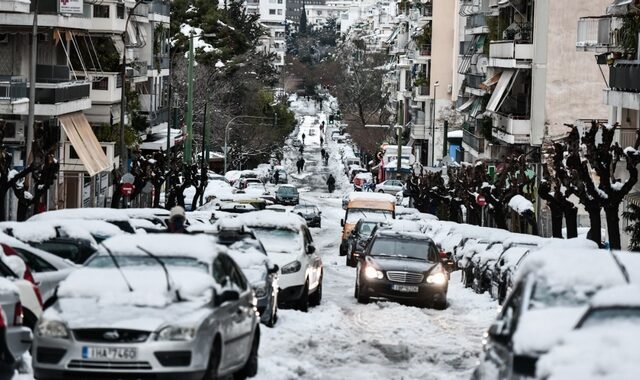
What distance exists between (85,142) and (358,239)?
17.2 metres

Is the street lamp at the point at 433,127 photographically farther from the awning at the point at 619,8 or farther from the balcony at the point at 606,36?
the awning at the point at 619,8

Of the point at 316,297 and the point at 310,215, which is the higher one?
the point at 316,297

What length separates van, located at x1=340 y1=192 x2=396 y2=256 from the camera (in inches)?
2010

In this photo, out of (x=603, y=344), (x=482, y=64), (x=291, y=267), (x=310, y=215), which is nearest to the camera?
(x=603, y=344)

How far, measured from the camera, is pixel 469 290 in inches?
1393

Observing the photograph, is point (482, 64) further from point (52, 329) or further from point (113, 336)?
point (113, 336)

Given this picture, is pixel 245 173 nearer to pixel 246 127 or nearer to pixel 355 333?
pixel 246 127

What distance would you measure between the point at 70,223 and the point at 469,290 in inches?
573

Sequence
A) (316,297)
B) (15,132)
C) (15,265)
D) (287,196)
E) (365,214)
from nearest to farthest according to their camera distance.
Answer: (15,265)
(316,297)
(15,132)
(365,214)
(287,196)

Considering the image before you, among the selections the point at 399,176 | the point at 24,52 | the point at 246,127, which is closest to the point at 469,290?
the point at 24,52

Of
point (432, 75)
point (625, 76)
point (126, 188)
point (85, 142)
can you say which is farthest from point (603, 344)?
point (432, 75)

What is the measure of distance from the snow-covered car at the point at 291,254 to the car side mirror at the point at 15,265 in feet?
28.2

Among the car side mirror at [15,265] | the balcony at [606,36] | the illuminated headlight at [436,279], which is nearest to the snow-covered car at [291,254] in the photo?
the illuminated headlight at [436,279]

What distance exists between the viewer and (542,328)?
12.3 metres
